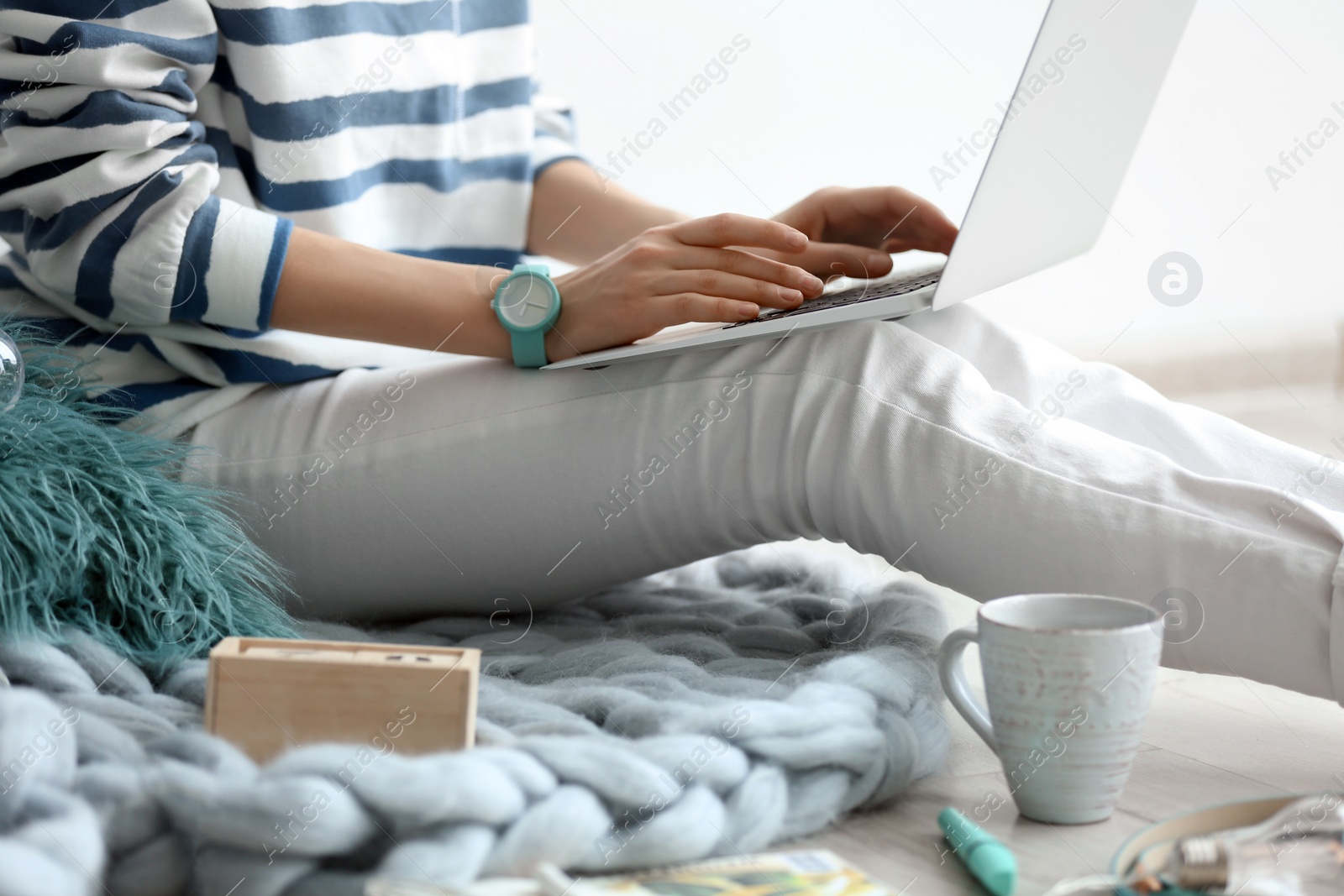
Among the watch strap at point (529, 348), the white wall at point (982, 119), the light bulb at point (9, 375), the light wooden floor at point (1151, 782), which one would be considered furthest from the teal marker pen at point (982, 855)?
the white wall at point (982, 119)

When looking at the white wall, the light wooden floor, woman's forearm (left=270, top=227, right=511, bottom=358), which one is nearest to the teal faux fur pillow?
woman's forearm (left=270, top=227, right=511, bottom=358)

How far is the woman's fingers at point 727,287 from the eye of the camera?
27.4 inches

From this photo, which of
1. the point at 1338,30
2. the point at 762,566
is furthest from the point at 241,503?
the point at 1338,30

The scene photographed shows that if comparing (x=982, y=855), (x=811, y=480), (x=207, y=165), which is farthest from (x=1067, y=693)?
(x=207, y=165)

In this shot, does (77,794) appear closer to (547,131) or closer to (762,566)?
(762,566)

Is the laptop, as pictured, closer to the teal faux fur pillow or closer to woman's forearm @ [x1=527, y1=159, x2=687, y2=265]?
the teal faux fur pillow

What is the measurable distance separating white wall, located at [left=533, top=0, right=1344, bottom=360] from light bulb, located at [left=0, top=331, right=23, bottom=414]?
108 centimetres

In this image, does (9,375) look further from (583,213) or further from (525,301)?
(583,213)

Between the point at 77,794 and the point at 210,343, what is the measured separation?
0.41m

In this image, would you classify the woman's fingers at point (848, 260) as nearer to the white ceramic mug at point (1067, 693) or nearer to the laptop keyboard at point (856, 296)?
the laptop keyboard at point (856, 296)

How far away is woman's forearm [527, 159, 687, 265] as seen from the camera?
44.2 inches

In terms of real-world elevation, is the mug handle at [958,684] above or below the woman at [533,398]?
below

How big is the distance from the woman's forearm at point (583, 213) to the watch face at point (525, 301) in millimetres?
398

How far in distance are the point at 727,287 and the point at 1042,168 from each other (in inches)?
7.7
